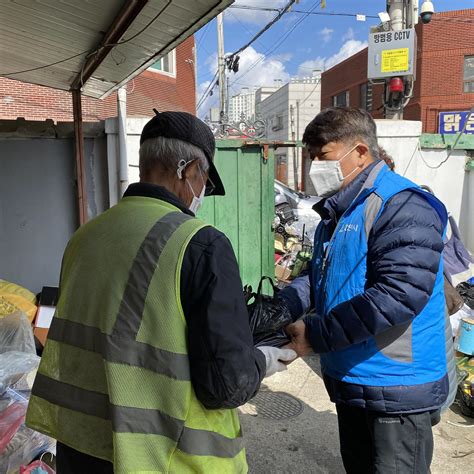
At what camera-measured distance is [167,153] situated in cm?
133

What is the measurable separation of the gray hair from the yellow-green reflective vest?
122 millimetres

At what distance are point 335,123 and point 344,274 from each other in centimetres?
69

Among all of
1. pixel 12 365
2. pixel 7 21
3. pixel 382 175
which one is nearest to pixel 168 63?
pixel 7 21

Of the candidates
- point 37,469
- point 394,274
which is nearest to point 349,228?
point 394,274

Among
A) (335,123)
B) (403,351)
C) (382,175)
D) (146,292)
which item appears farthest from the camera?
(335,123)

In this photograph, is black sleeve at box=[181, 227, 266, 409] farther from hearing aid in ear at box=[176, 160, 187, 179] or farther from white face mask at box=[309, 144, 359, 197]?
white face mask at box=[309, 144, 359, 197]

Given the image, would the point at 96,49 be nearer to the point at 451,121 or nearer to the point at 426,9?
the point at 426,9

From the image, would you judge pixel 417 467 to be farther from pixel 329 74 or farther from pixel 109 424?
pixel 329 74

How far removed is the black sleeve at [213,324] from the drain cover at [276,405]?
9.21ft

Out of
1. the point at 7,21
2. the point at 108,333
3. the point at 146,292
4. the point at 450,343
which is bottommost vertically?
the point at 450,343

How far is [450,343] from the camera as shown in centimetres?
210

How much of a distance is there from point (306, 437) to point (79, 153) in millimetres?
3722

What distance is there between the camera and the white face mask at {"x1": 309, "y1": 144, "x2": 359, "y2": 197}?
2018 mm

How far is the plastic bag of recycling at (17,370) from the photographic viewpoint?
316cm
